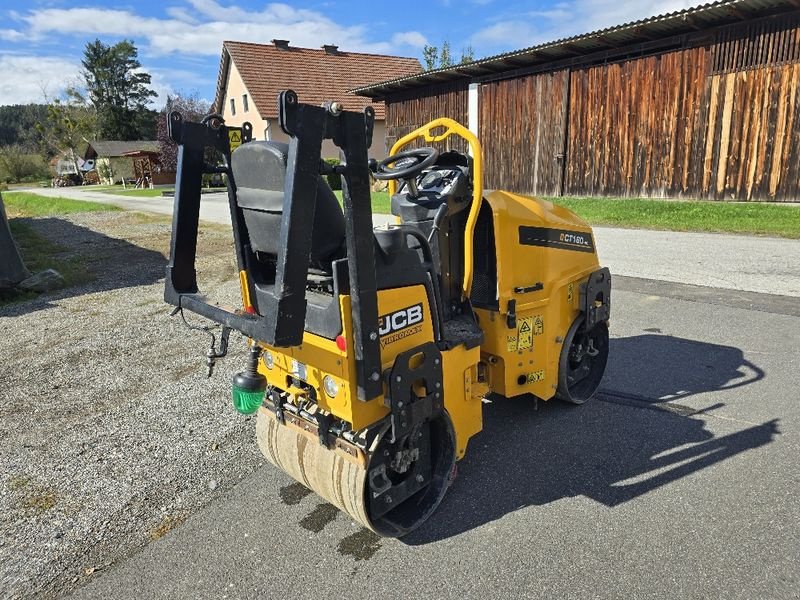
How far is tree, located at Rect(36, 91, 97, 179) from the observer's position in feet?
193

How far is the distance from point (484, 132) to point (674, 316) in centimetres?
1264

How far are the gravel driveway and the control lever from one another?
1794 mm

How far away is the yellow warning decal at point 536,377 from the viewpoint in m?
3.62

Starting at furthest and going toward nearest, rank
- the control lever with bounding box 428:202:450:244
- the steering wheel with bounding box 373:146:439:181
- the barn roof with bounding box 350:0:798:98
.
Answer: the barn roof with bounding box 350:0:798:98 → the control lever with bounding box 428:202:450:244 → the steering wheel with bounding box 373:146:439:181

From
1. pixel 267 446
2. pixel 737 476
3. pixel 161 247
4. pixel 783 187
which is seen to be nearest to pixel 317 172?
pixel 267 446

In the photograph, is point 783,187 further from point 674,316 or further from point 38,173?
point 38,173

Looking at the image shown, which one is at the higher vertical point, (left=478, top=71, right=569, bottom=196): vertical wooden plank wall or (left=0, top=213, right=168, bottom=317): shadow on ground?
(left=478, top=71, right=569, bottom=196): vertical wooden plank wall

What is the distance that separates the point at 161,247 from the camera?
12.8 metres

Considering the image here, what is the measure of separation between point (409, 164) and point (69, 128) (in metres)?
66.7

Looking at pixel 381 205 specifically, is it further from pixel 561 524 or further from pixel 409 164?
pixel 561 524

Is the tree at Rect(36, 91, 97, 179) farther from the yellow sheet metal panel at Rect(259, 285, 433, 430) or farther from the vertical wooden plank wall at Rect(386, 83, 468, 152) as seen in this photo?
the yellow sheet metal panel at Rect(259, 285, 433, 430)

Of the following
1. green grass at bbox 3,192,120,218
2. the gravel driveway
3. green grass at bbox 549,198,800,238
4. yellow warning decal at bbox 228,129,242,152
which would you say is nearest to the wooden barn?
green grass at bbox 549,198,800,238

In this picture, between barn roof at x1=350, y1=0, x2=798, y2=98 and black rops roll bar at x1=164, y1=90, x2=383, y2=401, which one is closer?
black rops roll bar at x1=164, y1=90, x2=383, y2=401

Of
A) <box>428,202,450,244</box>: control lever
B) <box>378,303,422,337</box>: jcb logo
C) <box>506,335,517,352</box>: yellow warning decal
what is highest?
<box>428,202,450,244</box>: control lever
